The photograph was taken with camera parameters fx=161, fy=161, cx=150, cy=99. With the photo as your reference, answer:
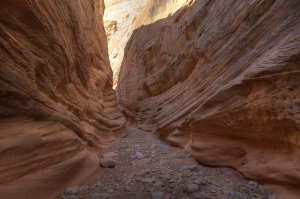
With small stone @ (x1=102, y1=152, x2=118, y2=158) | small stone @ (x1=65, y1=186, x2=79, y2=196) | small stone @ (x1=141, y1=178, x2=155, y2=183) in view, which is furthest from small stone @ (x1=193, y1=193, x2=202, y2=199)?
small stone @ (x1=102, y1=152, x2=118, y2=158)

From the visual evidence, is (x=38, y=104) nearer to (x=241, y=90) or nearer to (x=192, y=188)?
(x=192, y=188)

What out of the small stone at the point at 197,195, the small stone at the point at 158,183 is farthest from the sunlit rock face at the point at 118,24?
the small stone at the point at 197,195

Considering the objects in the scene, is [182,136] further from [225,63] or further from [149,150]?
[225,63]

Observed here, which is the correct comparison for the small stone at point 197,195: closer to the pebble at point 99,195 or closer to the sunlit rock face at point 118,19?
the pebble at point 99,195

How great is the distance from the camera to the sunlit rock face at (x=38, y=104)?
2035 mm

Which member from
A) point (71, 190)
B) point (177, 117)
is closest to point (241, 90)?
point (177, 117)

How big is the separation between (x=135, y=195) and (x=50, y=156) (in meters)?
1.39

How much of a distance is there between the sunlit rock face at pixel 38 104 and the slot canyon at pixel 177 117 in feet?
0.05

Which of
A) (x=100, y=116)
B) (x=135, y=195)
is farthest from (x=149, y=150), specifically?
(x=135, y=195)

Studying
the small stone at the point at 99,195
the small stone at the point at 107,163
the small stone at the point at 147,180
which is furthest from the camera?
the small stone at the point at 107,163

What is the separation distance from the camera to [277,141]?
253cm

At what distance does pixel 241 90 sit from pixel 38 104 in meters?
3.57

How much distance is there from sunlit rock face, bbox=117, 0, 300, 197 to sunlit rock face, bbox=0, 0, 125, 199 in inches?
105

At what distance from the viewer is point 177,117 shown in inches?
220
